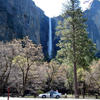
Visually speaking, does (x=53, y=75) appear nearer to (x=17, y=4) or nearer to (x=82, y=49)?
(x=82, y=49)

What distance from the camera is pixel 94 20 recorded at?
103m

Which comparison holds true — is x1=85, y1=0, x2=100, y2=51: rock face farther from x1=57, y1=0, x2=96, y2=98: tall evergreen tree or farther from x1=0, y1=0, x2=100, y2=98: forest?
x1=57, y1=0, x2=96, y2=98: tall evergreen tree

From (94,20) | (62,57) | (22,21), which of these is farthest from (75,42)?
(94,20)

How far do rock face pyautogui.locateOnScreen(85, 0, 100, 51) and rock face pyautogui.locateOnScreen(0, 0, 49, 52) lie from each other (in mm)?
23896

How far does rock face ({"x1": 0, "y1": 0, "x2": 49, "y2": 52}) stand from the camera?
66500 mm

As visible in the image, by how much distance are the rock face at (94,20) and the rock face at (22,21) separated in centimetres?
2390

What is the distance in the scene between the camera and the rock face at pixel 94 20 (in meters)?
98.6

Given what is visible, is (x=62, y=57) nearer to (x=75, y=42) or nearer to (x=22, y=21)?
(x=75, y=42)

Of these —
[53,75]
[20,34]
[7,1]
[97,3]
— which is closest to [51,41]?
[20,34]

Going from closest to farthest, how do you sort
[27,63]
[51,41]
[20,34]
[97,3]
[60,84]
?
1. [27,63]
2. [60,84]
3. [20,34]
4. [51,41]
5. [97,3]

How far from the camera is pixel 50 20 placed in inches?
3826

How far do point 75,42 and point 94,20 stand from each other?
3382 inches

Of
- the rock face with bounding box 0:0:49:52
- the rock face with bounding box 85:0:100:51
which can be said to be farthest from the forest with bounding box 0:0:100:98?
the rock face with bounding box 85:0:100:51

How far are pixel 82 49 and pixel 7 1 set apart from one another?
56.9 metres
